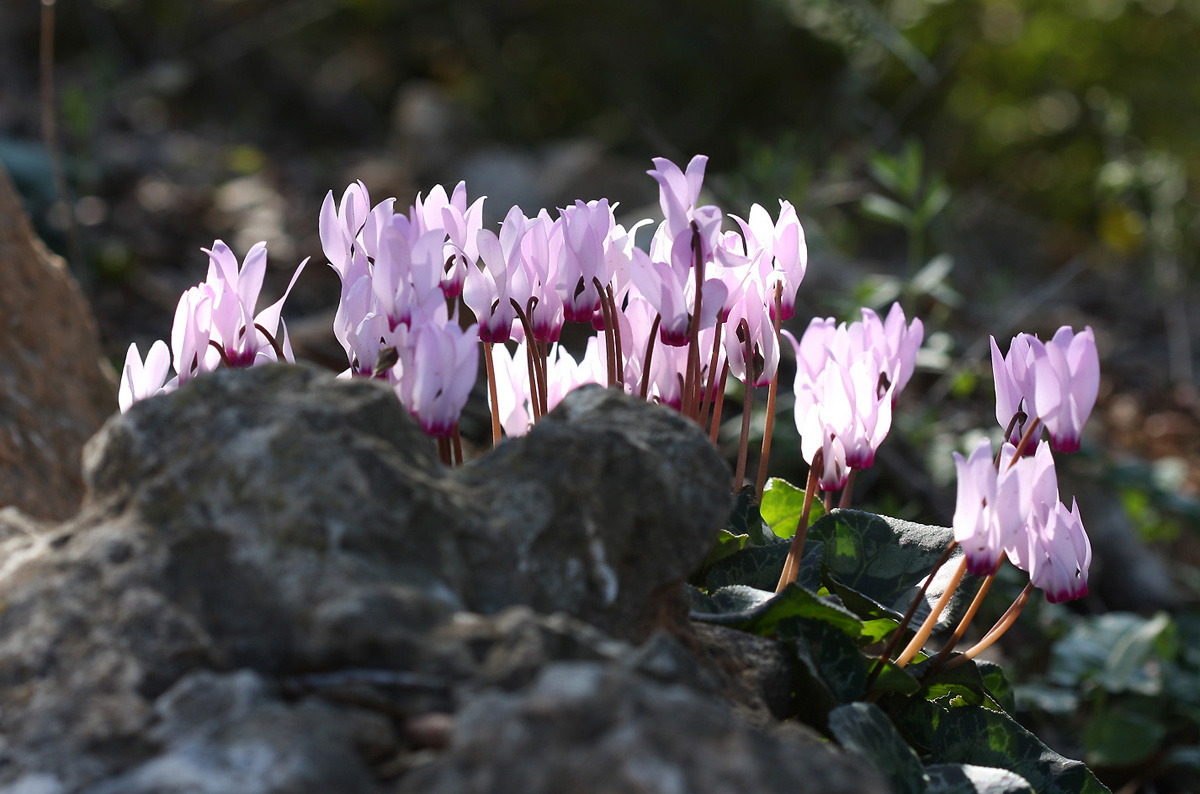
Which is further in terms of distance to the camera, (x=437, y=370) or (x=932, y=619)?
(x=932, y=619)

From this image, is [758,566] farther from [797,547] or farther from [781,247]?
[781,247]

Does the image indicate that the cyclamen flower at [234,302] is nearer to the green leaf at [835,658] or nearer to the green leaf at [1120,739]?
the green leaf at [835,658]

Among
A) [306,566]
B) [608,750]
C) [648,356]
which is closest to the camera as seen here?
[608,750]

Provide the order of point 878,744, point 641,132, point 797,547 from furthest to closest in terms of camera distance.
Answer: point 641,132 → point 797,547 → point 878,744

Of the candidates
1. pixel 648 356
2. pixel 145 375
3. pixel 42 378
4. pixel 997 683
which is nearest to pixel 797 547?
pixel 648 356

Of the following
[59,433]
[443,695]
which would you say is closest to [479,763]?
[443,695]

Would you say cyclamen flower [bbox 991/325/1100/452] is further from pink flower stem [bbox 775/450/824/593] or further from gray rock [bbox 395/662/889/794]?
gray rock [bbox 395/662/889/794]
